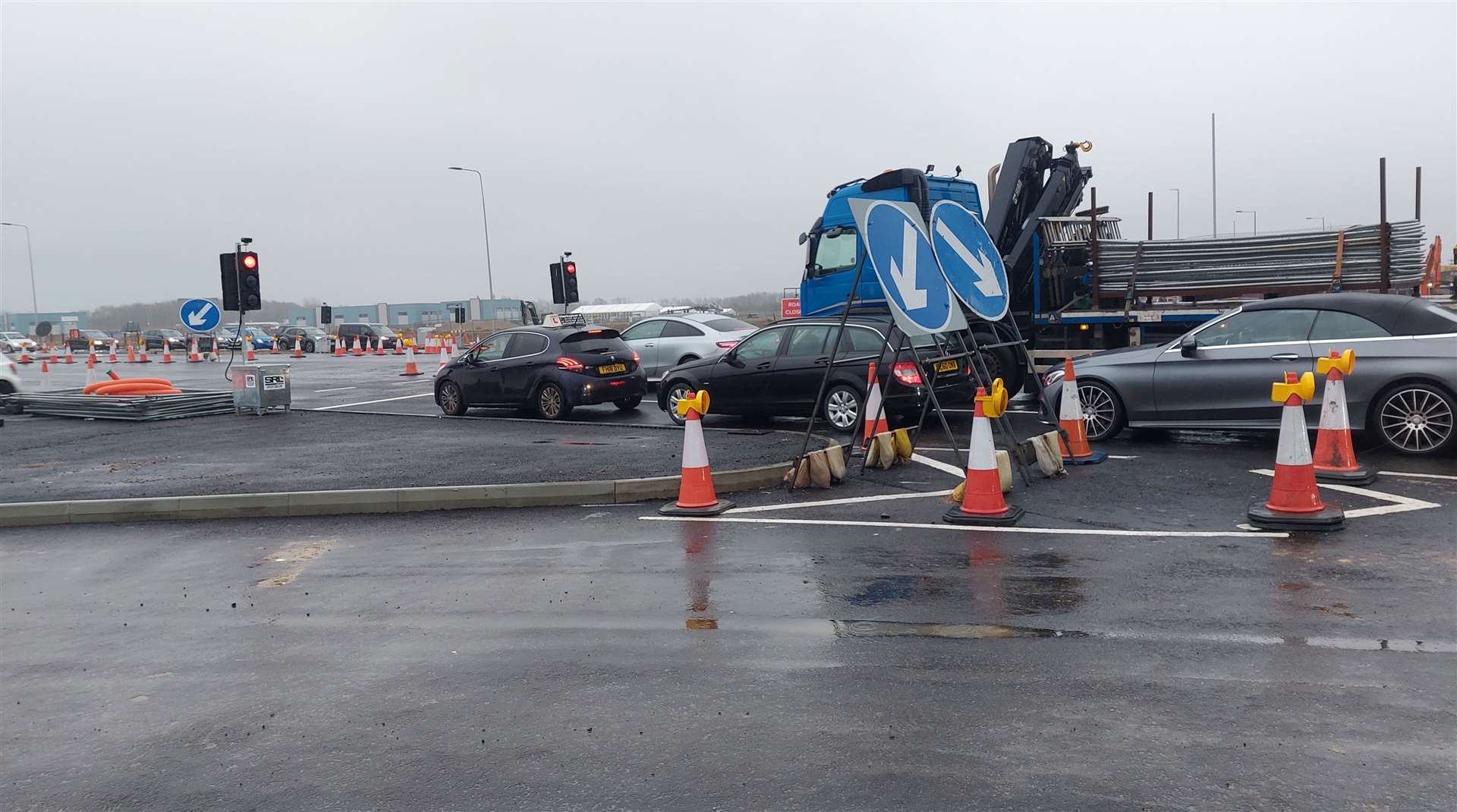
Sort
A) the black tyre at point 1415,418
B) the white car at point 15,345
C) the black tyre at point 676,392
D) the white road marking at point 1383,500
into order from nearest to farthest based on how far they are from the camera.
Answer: the white road marking at point 1383,500, the black tyre at point 1415,418, the black tyre at point 676,392, the white car at point 15,345

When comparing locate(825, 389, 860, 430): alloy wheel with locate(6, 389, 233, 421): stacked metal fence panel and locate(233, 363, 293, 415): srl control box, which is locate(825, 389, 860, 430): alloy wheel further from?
locate(6, 389, 233, 421): stacked metal fence panel

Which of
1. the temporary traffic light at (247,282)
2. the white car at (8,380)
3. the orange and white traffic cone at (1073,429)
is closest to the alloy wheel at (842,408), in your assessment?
the orange and white traffic cone at (1073,429)

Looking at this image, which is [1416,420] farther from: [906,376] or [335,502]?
[335,502]

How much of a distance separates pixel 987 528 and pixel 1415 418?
4955mm

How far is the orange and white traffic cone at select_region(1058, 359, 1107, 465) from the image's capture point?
10180 mm

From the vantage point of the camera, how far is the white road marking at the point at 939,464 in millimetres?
10039

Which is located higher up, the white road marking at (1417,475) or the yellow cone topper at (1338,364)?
the yellow cone topper at (1338,364)

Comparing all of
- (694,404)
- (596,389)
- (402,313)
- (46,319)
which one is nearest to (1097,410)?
(694,404)

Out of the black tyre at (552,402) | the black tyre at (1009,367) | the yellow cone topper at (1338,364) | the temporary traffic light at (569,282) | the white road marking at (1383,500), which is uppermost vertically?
the temporary traffic light at (569,282)

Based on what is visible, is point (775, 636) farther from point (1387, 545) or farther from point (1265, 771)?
point (1387, 545)

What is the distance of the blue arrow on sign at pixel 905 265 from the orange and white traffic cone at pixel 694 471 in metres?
1.78

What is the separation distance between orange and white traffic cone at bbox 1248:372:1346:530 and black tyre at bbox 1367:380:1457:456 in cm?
308

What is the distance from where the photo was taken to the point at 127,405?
56.4ft

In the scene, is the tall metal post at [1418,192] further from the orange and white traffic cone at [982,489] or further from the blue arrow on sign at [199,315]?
the blue arrow on sign at [199,315]
